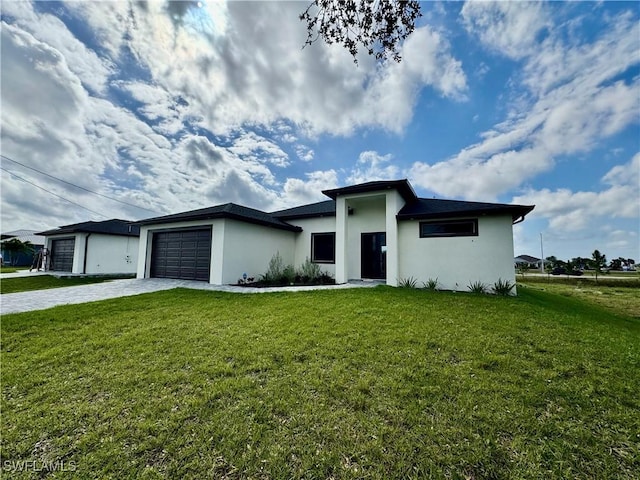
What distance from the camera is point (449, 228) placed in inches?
389

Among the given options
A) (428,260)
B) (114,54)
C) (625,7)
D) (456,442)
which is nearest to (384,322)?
(456,442)

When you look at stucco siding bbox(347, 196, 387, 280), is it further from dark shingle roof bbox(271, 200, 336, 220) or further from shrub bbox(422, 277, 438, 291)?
shrub bbox(422, 277, 438, 291)

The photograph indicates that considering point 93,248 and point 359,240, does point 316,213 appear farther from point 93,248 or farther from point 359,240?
point 93,248

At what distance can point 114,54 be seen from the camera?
9.98 metres

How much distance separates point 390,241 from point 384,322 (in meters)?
5.50

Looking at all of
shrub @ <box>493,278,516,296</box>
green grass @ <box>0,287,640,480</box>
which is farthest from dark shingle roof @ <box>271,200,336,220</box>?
green grass @ <box>0,287,640,480</box>

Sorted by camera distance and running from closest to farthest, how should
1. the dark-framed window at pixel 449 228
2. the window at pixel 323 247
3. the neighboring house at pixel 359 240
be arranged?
the neighboring house at pixel 359 240
the dark-framed window at pixel 449 228
the window at pixel 323 247

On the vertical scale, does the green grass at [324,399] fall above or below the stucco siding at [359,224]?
below

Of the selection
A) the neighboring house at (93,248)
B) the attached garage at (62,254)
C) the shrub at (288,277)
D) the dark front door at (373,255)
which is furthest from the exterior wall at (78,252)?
the dark front door at (373,255)

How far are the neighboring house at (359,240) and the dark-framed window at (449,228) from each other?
4 cm

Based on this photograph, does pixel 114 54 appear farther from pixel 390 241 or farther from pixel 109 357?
pixel 390 241

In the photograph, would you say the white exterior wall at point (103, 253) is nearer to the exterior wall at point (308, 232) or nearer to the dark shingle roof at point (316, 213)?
the dark shingle roof at point (316, 213)

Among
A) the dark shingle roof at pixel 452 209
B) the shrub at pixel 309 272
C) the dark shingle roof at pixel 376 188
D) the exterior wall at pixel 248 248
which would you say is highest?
the dark shingle roof at pixel 376 188

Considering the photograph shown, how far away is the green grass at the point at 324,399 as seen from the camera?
2.10 m
